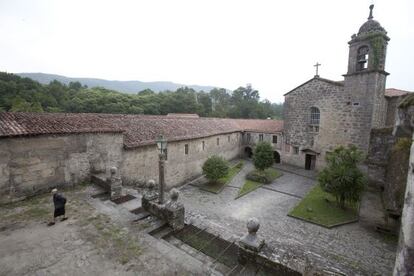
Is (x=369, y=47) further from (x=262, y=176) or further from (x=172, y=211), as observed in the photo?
(x=172, y=211)

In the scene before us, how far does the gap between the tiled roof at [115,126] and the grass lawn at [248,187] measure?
18.9 feet

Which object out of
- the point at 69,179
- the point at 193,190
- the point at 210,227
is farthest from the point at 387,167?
the point at 69,179

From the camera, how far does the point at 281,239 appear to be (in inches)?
378

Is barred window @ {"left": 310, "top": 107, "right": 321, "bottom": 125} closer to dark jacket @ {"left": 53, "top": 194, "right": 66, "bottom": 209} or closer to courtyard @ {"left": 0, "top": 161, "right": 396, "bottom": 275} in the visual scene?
courtyard @ {"left": 0, "top": 161, "right": 396, "bottom": 275}

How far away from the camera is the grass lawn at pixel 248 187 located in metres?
15.7

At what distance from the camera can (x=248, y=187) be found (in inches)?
667

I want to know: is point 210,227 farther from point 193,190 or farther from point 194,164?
point 194,164

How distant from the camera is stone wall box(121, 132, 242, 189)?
1227 cm

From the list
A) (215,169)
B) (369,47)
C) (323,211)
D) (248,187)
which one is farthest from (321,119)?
(215,169)

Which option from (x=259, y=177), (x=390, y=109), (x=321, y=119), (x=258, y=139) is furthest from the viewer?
(x=258, y=139)

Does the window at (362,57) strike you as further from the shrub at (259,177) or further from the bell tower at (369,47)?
the shrub at (259,177)

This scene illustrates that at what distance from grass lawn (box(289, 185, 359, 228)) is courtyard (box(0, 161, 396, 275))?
0.55 meters

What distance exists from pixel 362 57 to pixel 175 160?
18.3 meters

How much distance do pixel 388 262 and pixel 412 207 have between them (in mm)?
7964
